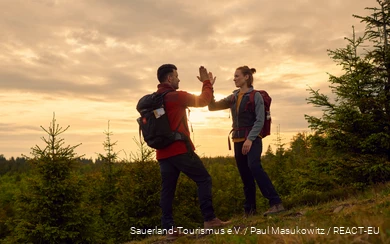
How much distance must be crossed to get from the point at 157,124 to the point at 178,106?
1.49 ft

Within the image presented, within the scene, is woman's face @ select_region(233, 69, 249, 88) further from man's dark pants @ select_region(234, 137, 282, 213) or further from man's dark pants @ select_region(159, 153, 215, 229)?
man's dark pants @ select_region(159, 153, 215, 229)

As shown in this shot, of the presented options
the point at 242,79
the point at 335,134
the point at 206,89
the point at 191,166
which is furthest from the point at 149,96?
the point at 335,134

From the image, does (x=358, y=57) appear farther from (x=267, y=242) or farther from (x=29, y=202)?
(x=29, y=202)

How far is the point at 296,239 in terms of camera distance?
3.63 metres

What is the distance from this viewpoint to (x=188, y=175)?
601 cm

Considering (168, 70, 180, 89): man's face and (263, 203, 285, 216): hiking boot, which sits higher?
(168, 70, 180, 89): man's face

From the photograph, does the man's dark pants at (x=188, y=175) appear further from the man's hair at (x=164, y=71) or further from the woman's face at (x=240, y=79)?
the woman's face at (x=240, y=79)

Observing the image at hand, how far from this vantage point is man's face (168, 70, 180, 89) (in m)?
6.15

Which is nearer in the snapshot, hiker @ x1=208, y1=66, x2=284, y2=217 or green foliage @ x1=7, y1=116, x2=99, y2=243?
hiker @ x1=208, y1=66, x2=284, y2=217

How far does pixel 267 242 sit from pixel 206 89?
2.91 m

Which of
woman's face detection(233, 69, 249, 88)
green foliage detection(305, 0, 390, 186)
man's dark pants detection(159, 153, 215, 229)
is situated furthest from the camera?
green foliage detection(305, 0, 390, 186)

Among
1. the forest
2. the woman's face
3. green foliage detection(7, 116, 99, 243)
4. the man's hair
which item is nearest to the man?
the man's hair

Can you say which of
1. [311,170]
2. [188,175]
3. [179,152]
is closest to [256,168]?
[188,175]

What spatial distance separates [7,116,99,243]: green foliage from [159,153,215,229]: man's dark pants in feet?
30.1
